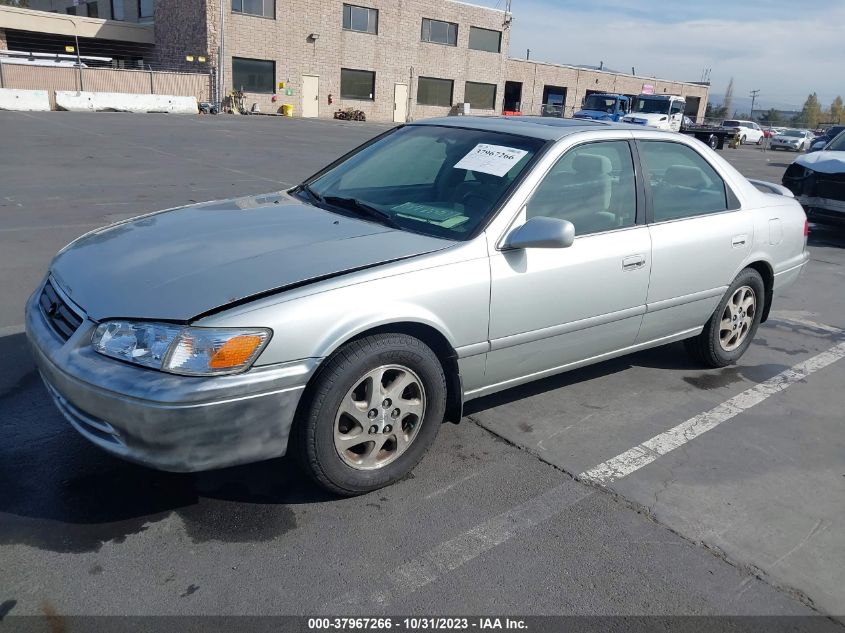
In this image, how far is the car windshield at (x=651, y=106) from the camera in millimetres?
33000

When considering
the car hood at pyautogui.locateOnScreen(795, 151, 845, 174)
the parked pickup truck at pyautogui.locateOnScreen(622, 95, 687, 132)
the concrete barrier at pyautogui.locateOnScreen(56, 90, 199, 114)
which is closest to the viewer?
the car hood at pyautogui.locateOnScreen(795, 151, 845, 174)

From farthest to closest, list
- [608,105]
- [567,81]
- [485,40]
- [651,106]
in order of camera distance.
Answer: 1. [567,81]
2. [485,40]
3. [608,105]
4. [651,106]

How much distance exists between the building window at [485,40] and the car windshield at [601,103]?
15628mm

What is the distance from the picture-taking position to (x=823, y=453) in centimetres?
377

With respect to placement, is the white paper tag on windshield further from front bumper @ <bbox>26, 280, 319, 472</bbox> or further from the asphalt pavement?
front bumper @ <bbox>26, 280, 319, 472</bbox>

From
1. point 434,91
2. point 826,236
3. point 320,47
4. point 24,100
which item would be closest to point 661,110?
point 434,91

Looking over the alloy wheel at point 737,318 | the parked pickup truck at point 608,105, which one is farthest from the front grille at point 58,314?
the parked pickup truck at point 608,105

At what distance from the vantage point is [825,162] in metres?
10.2

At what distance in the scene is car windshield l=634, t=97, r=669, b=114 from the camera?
108ft

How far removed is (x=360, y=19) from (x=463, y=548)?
141 feet

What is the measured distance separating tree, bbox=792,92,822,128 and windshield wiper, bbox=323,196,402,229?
88.8 meters

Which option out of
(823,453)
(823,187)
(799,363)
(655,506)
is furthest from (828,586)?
(823,187)

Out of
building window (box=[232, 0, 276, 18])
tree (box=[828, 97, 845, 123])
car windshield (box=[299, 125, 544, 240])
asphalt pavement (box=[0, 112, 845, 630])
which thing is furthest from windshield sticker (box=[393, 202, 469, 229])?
tree (box=[828, 97, 845, 123])

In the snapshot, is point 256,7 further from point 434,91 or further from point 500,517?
point 500,517
